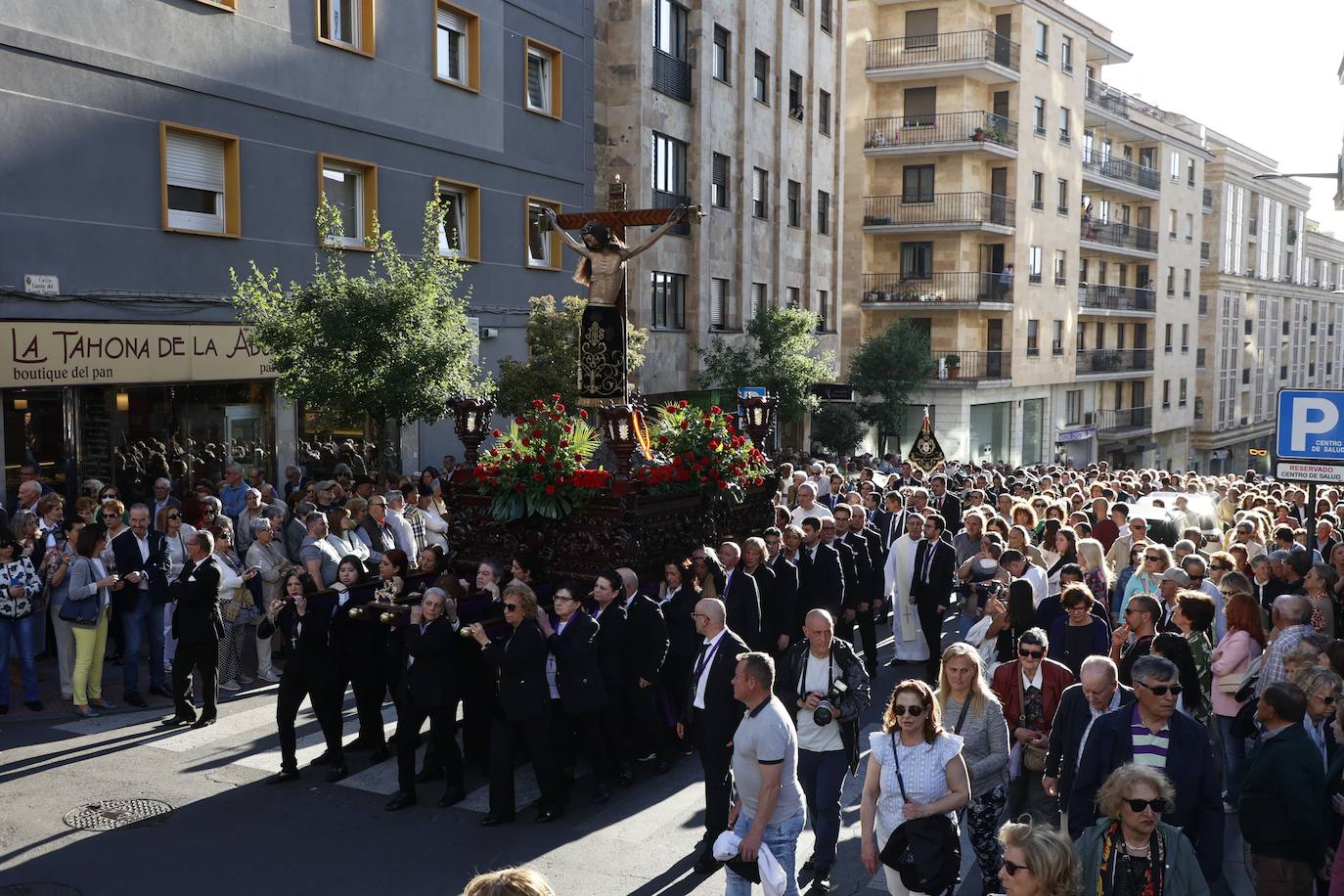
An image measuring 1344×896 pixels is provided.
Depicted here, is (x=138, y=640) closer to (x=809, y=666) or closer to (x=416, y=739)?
(x=416, y=739)

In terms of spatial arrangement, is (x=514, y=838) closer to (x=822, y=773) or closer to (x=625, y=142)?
(x=822, y=773)

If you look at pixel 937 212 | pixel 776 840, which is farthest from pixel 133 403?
pixel 937 212

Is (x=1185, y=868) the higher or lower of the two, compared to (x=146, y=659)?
higher

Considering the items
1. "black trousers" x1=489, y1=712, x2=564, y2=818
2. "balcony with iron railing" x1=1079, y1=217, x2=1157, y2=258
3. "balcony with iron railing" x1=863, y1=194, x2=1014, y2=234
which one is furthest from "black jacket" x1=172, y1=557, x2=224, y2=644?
"balcony with iron railing" x1=1079, y1=217, x2=1157, y2=258

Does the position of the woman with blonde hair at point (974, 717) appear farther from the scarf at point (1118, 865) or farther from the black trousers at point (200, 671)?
the black trousers at point (200, 671)

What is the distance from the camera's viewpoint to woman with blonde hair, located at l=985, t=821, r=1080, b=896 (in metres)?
4.41

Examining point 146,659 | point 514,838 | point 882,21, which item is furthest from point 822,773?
point 882,21

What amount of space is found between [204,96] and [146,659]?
838 cm

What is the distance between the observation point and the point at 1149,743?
19.8ft

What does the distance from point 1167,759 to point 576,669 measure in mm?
4354

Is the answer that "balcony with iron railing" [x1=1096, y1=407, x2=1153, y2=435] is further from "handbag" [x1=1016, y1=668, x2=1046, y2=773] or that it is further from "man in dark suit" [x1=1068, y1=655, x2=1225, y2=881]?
"man in dark suit" [x1=1068, y1=655, x2=1225, y2=881]

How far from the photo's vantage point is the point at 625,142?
26625 millimetres

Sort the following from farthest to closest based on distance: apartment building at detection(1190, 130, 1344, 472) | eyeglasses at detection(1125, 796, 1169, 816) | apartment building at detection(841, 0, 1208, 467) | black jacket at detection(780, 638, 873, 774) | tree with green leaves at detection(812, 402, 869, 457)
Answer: apartment building at detection(1190, 130, 1344, 472) → apartment building at detection(841, 0, 1208, 467) → tree with green leaves at detection(812, 402, 869, 457) → black jacket at detection(780, 638, 873, 774) → eyeglasses at detection(1125, 796, 1169, 816)

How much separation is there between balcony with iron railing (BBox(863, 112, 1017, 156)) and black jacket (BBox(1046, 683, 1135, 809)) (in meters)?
37.5
